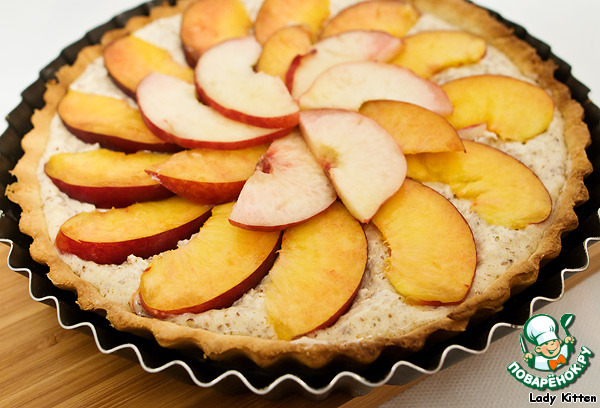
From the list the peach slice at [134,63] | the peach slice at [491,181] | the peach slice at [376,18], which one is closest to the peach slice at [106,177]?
the peach slice at [134,63]

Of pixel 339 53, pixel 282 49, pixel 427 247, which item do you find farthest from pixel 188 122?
pixel 427 247

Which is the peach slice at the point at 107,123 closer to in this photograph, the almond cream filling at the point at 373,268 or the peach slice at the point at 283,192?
the almond cream filling at the point at 373,268

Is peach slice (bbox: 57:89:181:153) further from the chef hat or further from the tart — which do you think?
the chef hat

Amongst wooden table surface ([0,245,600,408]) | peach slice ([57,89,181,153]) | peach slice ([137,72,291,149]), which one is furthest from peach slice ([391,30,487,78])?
wooden table surface ([0,245,600,408])

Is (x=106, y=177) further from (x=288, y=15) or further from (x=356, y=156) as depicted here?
(x=288, y=15)
